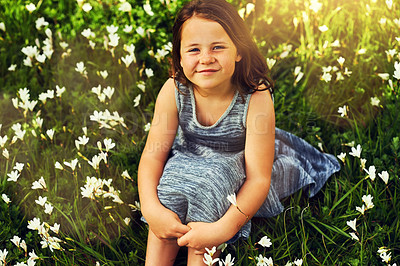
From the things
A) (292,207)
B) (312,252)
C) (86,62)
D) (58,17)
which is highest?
(58,17)

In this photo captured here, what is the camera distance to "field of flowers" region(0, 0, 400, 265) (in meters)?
2.66

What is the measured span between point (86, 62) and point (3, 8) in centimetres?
A: 105

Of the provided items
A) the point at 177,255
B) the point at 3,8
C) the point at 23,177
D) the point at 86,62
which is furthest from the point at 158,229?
the point at 3,8

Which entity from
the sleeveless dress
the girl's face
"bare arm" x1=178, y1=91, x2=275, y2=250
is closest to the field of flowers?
the sleeveless dress

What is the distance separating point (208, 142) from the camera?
2.69 metres

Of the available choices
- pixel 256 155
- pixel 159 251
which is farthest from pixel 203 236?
pixel 256 155

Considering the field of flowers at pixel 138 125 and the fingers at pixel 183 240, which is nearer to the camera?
the fingers at pixel 183 240

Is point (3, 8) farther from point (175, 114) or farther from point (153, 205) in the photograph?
point (153, 205)

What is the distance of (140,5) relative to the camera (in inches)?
167

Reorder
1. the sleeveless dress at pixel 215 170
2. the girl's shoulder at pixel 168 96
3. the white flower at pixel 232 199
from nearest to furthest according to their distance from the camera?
the white flower at pixel 232 199 < the sleeveless dress at pixel 215 170 < the girl's shoulder at pixel 168 96

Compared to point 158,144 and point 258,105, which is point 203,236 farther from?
point 258,105

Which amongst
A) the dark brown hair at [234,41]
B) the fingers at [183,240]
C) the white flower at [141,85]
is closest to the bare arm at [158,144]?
the dark brown hair at [234,41]

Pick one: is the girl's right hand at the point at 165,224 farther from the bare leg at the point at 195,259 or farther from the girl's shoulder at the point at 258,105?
the girl's shoulder at the point at 258,105

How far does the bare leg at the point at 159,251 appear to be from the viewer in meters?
2.45
